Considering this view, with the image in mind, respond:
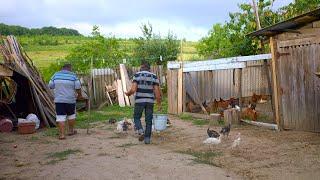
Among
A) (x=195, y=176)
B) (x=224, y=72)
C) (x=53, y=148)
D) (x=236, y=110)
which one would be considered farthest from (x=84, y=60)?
(x=195, y=176)

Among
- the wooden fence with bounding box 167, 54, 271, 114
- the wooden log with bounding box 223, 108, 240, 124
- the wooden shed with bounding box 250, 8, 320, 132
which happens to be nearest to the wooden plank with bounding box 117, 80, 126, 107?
the wooden fence with bounding box 167, 54, 271, 114

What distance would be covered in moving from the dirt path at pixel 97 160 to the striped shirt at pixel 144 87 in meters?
1.07

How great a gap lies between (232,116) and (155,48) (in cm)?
1558

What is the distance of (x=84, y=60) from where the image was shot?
25672 mm

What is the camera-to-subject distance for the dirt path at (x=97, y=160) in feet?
25.8

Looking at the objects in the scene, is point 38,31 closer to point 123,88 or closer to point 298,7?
Answer: point 123,88

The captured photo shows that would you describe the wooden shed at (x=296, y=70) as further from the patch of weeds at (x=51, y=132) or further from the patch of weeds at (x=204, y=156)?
the patch of weeds at (x=51, y=132)

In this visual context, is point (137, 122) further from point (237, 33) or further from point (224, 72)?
point (237, 33)

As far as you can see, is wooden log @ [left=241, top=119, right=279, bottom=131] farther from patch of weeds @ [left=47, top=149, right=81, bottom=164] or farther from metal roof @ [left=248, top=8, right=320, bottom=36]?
patch of weeds @ [left=47, top=149, right=81, bottom=164]

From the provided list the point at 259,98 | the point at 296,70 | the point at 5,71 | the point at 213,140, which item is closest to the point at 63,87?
the point at 5,71

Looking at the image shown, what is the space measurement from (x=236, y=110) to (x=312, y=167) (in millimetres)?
5805

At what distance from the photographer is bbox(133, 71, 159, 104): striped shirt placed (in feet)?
36.2

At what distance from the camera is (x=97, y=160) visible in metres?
9.12

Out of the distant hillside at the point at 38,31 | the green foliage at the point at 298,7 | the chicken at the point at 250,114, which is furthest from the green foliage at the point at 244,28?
the distant hillside at the point at 38,31
